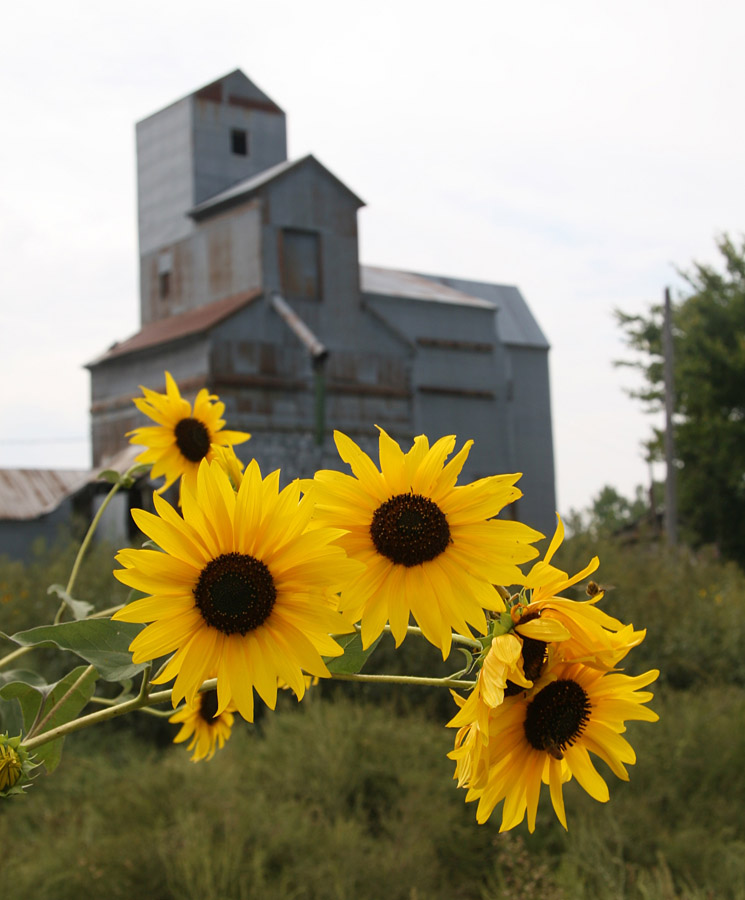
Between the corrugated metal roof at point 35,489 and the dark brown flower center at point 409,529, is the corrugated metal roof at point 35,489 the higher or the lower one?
the higher one

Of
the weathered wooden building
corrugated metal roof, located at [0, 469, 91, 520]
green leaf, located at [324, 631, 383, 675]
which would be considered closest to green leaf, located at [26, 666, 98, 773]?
green leaf, located at [324, 631, 383, 675]

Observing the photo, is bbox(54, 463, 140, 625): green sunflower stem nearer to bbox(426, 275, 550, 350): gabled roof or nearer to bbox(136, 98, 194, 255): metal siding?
bbox(136, 98, 194, 255): metal siding

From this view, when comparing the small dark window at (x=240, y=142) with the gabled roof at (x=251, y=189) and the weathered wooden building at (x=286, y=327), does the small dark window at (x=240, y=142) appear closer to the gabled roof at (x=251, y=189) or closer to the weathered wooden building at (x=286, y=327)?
the weathered wooden building at (x=286, y=327)

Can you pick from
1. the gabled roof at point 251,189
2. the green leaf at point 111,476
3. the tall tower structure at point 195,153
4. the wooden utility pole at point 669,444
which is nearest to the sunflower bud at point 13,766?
the green leaf at point 111,476

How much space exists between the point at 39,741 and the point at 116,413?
16.0 meters

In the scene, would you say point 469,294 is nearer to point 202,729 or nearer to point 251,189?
point 251,189

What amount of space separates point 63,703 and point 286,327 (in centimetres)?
1460

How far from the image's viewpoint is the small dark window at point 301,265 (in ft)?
51.6

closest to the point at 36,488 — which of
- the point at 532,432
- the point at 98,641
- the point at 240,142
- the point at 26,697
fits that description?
the point at 240,142

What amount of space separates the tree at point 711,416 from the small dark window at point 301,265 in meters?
10.2

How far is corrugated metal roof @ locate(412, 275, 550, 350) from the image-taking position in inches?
731

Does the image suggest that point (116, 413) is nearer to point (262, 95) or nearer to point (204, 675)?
point (262, 95)

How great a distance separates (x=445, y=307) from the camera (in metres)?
17.5

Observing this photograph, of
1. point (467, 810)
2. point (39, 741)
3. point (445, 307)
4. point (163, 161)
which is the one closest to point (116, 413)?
point (163, 161)
